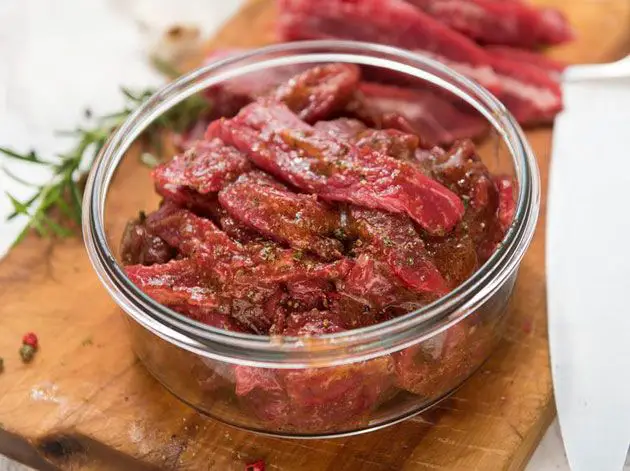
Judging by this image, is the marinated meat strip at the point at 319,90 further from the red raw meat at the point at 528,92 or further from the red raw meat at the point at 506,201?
the red raw meat at the point at 528,92

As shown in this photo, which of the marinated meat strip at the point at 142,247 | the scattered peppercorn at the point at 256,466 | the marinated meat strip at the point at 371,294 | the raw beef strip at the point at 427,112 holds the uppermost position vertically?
the raw beef strip at the point at 427,112

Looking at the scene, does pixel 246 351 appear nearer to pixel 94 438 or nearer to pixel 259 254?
pixel 259 254

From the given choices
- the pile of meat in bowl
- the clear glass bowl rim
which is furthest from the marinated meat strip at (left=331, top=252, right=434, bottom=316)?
the clear glass bowl rim

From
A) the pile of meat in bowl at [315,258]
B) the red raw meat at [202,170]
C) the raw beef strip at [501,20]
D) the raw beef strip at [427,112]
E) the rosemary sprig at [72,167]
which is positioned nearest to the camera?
the pile of meat in bowl at [315,258]

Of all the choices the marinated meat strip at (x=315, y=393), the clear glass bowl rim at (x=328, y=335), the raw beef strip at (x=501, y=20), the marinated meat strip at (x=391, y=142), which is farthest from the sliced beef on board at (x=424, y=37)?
the marinated meat strip at (x=315, y=393)

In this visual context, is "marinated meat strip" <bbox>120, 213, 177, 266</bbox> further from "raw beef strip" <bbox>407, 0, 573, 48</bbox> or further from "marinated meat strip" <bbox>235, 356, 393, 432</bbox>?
"raw beef strip" <bbox>407, 0, 573, 48</bbox>

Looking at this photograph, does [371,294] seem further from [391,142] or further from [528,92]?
[528,92]

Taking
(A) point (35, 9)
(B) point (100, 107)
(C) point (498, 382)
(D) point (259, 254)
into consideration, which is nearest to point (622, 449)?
(C) point (498, 382)
